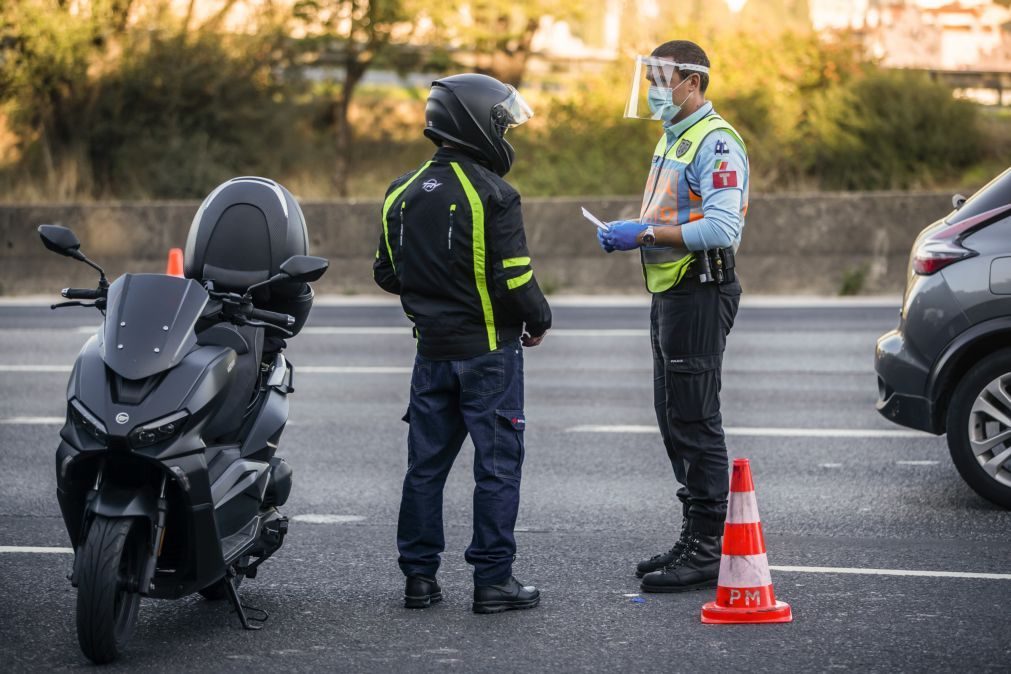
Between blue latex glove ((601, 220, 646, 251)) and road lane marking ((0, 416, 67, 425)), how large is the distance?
211 inches

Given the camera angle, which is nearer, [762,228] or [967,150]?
[762,228]

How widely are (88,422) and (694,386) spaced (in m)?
2.32

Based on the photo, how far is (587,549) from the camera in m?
6.57

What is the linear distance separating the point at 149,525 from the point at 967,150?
17602 mm

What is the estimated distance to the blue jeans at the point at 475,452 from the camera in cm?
556

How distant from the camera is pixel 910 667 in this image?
4895 millimetres

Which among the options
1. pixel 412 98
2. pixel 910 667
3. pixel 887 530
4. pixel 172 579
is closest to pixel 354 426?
pixel 887 530

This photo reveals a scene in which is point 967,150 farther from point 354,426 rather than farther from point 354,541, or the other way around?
point 354,541

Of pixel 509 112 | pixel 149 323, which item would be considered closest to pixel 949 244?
pixel 509 112

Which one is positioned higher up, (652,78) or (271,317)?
(652,78)

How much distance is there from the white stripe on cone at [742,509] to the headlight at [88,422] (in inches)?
88.6

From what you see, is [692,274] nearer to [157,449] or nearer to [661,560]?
[661,560]

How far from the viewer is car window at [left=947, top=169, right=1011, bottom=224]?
24.1ft

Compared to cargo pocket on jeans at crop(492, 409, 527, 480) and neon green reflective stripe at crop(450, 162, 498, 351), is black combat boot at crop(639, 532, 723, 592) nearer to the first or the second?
cargo pocket on jeans at crop(492, 409, 527, 480)
